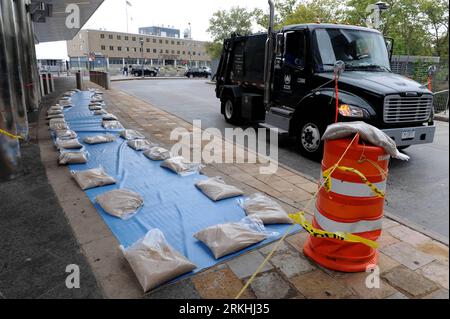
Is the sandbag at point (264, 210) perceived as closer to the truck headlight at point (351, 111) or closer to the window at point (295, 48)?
the truck headlight at point (351, 111)

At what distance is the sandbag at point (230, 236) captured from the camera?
2912mm

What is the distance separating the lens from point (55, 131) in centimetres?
751

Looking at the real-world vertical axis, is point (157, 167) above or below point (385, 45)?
below

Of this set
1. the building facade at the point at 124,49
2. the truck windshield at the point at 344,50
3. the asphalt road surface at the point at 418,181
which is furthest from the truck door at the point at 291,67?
the building facade at the point at 124,49

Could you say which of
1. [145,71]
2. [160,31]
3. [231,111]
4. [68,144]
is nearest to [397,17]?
[231,111]

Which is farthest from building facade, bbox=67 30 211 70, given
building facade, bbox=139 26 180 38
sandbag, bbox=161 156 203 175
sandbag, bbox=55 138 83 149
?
sandbag, bbox=161 156 203 175

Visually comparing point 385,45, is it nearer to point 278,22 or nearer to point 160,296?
point 160,296

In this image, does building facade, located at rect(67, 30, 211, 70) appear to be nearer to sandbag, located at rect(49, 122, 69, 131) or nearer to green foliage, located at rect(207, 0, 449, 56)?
green foliage, located at rect(207, 0, 449, 56)

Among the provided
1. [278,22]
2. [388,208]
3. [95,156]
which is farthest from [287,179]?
[278,22]

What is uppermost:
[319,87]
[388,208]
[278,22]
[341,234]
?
[278,22]

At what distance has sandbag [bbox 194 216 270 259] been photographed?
2.91 metres

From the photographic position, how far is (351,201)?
2.64 m

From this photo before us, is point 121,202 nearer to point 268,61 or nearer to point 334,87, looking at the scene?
point 334,87

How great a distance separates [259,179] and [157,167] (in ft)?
5.58
